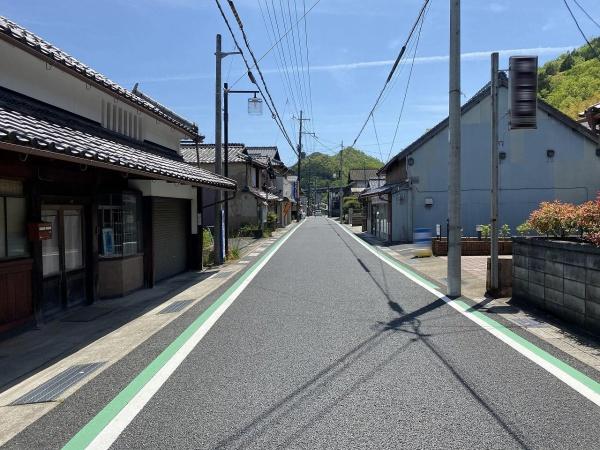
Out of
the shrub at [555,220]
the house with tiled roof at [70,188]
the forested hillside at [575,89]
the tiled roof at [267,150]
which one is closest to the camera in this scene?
the house with tiled roof at [70,188]

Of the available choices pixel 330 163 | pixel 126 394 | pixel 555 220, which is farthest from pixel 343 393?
pixel 330 163

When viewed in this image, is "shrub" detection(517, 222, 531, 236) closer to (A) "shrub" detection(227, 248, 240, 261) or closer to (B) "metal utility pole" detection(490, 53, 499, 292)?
(B) "metal utility pole" detection(490, 53, 499, 292)

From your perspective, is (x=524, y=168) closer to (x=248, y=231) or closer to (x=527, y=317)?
(x=248, y=231)

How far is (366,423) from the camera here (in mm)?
4117

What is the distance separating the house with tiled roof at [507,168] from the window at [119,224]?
1660cm

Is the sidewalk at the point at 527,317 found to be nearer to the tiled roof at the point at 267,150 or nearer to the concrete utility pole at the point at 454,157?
the concrete utility pole at the point at 454,157

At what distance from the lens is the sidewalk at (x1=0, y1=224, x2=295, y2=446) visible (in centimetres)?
482

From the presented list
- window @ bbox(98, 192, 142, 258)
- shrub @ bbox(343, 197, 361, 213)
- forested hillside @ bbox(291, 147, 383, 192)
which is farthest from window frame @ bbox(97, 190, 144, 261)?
forested hillside @ bbox(291, 147, 383, 192)

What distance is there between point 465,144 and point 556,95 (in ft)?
117

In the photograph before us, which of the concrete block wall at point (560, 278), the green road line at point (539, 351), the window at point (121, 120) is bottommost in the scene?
the green road line at point (539, 351)

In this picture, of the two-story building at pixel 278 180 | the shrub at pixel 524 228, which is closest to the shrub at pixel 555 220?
the shrub at pixel 524 228

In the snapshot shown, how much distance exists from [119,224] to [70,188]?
191 centimetres

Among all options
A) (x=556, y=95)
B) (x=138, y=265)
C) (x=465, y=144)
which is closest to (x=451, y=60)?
(x=138, y=265)

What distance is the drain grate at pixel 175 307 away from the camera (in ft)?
30.3
